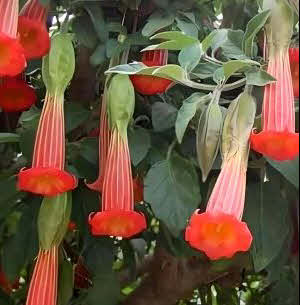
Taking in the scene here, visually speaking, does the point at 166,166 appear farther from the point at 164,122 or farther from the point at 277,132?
the point at 277,132

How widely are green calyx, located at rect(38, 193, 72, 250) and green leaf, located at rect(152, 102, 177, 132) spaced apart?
11cm

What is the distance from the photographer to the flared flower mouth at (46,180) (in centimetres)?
62

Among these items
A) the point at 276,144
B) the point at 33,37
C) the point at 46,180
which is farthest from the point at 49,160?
the point at 276,144

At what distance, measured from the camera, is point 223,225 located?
50 centimetres

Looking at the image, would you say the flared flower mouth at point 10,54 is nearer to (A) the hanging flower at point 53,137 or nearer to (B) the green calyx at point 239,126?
(A) the hanging flower at point 53,137

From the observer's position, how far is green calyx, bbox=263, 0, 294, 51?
499 mm

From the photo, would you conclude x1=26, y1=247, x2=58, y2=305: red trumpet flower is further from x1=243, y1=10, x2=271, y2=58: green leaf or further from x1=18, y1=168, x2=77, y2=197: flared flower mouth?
x1=243, y1=10, x2=271, y2=58: green leaf

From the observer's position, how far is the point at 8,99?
0.78m

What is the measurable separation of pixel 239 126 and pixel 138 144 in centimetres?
16

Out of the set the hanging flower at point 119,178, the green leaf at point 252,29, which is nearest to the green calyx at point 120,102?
the hanging flower at point 119,178

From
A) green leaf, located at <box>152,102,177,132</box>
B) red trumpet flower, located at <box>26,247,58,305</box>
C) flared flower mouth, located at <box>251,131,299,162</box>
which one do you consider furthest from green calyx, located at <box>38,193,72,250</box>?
flared flower mouth, located at <box>251,131,299,162</box>

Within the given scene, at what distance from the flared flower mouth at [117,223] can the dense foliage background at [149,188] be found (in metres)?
0.02

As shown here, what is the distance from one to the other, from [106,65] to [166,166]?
133 millimetres

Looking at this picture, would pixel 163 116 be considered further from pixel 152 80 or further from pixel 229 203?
pixel 229 203
